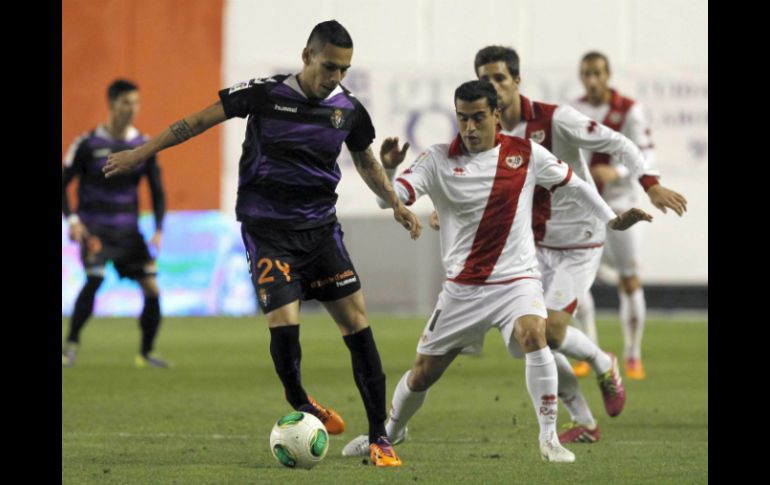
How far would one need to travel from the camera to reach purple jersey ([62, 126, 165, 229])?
12.6 metres

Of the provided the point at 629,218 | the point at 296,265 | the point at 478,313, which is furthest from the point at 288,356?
the point at 629,218

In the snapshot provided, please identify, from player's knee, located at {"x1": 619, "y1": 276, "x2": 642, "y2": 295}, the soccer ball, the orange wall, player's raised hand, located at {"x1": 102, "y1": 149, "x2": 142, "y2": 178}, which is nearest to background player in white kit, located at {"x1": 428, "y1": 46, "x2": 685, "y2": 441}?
the soccer ball

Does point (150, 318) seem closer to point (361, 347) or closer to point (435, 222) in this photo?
point (435, 222)

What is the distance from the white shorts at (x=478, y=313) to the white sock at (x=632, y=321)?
16.2 ft

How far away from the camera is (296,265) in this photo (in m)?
6.80

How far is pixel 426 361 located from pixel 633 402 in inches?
125

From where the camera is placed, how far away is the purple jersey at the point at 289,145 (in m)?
6.73

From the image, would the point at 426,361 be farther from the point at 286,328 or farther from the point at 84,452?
the point at 84,452

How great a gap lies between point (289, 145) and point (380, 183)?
18.3 inches

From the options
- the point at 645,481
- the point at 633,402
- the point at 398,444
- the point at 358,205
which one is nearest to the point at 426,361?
the point at 398,444

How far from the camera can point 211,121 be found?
6.57 meters

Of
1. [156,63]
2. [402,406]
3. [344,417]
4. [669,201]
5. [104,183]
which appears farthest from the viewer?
[156,63]

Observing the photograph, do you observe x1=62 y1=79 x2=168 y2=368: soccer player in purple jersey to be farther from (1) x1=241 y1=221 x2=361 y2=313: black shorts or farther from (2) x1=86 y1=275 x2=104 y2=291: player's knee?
(1) x1=241 y1=221 x2=361 y2=313: black shorts

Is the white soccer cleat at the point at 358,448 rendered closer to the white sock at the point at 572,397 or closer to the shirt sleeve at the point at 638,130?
→ the white sock at the point at 572,397
